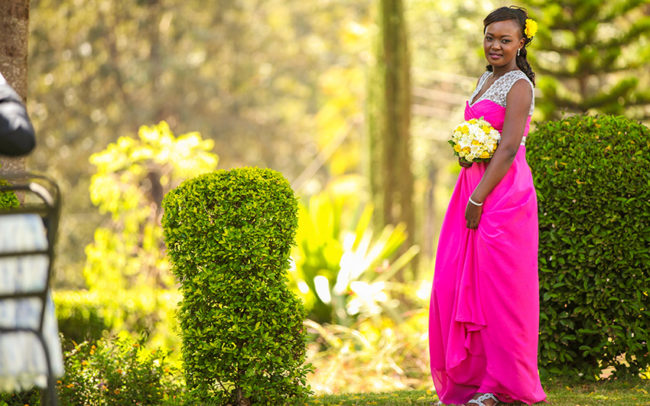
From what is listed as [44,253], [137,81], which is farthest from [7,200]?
[137,81]

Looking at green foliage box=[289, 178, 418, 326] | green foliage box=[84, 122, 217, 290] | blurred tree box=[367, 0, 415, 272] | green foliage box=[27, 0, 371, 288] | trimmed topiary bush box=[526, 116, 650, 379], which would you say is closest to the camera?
trimmed topiary bush box=[526, 116, 650, 379]

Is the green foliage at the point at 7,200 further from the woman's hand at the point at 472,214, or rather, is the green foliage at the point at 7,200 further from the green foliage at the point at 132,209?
the green foliage at the point at 132,209

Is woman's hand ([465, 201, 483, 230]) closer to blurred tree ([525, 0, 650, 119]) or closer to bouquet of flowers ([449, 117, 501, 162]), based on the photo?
bouquet of flowers ([449, 117, 501, 162])

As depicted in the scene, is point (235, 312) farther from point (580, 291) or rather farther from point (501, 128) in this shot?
point (580, 291)

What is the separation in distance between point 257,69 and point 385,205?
42.0 ft

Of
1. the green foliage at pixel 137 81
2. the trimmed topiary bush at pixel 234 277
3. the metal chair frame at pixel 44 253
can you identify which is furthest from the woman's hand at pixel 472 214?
the green foliage at pixel 137 81

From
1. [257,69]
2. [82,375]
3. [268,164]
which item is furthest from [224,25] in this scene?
[82,375]

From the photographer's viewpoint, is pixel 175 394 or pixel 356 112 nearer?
pixel 175 394

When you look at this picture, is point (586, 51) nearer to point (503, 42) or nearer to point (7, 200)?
point (503, 42)

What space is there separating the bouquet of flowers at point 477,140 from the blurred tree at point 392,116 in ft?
24.7

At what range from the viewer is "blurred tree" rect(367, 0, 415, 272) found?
37.4 feet

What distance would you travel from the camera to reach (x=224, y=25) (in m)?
22.5

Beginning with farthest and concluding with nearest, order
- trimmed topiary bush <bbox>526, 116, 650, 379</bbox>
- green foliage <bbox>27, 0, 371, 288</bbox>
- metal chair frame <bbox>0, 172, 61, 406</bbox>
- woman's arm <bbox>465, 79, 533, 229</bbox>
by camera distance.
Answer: green foliage <bbox>27, 0, 371, 288</bbox>
trimmed topiary bush <bbox>526, 116, 650, 379</bbox>
woman's arm <bbox>465, 79, 533, 229</bbox>
metal chair frame <bbox>0, 172, 61, 406</bbox>

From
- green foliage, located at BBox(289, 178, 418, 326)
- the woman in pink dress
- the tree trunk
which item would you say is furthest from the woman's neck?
green foliage, located at BBox(289, 178, 418, 326)
